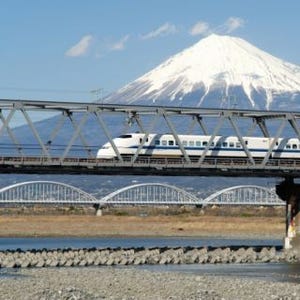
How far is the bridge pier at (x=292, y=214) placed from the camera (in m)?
85.5

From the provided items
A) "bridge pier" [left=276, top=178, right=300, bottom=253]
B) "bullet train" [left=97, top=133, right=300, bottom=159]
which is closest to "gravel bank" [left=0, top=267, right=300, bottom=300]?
"bullet train" [left=97, top=133, right=300, bottom=159]

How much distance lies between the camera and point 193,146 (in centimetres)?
8819

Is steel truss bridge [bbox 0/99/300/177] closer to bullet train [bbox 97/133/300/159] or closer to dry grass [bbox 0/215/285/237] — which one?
bullet train [bbox 97/133/300/159]

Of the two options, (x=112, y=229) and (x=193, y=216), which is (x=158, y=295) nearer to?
(x=112, y=229)

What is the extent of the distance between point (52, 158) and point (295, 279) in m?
21.3

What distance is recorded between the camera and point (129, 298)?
48.4 meters

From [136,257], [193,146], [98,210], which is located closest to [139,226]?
[98,210]

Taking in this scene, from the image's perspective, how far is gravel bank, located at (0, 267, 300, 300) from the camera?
161ft

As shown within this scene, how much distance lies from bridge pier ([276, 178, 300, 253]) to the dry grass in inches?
1686

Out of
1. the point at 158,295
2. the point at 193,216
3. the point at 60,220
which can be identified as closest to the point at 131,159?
the point at 158,295

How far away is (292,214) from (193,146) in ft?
30.7

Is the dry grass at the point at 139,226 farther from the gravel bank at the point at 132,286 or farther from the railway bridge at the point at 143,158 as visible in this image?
the gravel bank at the point at 132,286

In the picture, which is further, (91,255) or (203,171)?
(203,171)

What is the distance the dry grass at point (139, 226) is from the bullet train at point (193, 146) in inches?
1542
